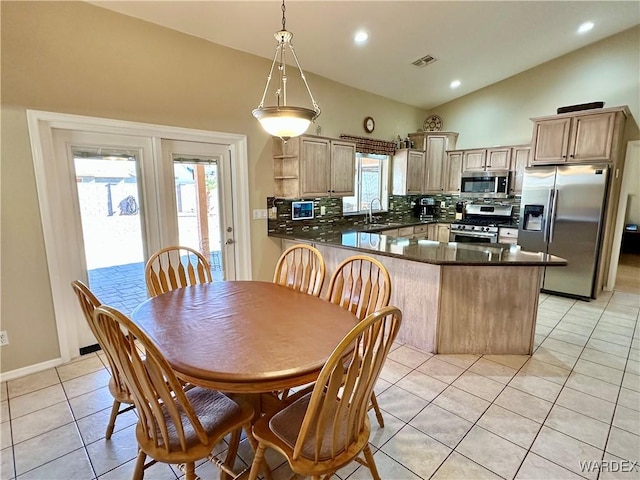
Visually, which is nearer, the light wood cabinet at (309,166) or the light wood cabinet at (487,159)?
the light wood cabinet at (309,166)

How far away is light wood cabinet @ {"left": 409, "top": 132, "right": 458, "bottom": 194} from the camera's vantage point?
18.4ft

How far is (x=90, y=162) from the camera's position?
275 cm

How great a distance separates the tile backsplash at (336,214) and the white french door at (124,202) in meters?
0.43

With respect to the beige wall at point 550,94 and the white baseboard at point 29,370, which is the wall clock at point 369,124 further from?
the white baseboard at point 29,370

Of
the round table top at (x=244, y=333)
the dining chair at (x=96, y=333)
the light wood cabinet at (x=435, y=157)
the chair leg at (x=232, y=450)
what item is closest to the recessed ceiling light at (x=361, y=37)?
the light wood cabinet at (x=435, y=157)

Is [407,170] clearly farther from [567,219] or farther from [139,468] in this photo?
[139,468]

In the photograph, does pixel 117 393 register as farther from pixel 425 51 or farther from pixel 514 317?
pixel 425 51

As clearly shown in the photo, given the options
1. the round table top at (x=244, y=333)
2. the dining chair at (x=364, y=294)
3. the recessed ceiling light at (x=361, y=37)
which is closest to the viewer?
the round table top at (x=244, y=333)

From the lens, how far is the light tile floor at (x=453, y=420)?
5.66ft

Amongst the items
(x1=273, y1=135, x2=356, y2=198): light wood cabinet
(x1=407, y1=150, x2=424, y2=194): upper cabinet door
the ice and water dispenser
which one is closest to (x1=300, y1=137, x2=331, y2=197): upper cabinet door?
(x1=273, y1=135, x2=356, y2=198): light wood cabinet

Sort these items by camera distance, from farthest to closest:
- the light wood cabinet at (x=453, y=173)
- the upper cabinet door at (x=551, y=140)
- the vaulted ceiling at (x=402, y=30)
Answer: the light wood cabinet at (x=453, y=173) < the upper cabinet door at (x=551, y=140) < the vaulted ceiling at (x=402, y=30)

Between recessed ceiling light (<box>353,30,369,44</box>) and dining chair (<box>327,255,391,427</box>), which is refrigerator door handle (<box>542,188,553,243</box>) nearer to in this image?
recessed ceiling light (<box>353,30,369,44</box>)

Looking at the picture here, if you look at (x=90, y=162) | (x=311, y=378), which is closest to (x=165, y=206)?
(x=90, y=162)

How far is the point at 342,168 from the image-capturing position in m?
4.27
